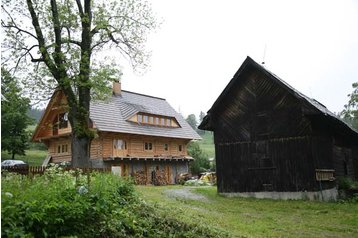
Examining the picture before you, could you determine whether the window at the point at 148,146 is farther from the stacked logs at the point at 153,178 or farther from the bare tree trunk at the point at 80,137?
the bare tree trunk at the point at 80,137

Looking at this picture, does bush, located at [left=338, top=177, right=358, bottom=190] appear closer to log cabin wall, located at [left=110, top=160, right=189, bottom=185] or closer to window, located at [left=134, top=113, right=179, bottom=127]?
log cabin wall, located at [left=110, top=160, right=189, bottom=185]

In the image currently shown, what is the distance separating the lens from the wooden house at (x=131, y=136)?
113ft

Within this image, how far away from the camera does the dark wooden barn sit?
21.1 m

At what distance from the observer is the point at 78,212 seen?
295 inches

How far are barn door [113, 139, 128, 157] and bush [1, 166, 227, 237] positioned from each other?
23730mm

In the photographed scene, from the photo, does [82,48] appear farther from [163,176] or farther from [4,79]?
[163,176]

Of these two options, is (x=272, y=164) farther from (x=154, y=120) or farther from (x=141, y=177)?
(x=154, y=120)

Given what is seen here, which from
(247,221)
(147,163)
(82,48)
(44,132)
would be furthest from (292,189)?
(44,132)

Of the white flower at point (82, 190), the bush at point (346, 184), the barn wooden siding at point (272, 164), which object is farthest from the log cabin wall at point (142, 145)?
the white flower at point (82, 190)

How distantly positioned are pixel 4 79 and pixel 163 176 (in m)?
26.2

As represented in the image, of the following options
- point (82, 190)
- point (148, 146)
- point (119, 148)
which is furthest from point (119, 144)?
point (82, 190)

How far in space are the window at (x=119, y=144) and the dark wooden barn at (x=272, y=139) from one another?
43.4ft

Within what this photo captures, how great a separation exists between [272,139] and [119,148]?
17782 mm

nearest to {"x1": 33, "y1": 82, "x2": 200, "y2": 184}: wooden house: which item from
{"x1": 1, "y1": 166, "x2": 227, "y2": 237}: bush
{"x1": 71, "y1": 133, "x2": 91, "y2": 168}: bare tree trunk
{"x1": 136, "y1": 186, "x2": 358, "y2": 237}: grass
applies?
{"x1": 136, "y1": 186, "x2": 358, "y2": 237}: grass
